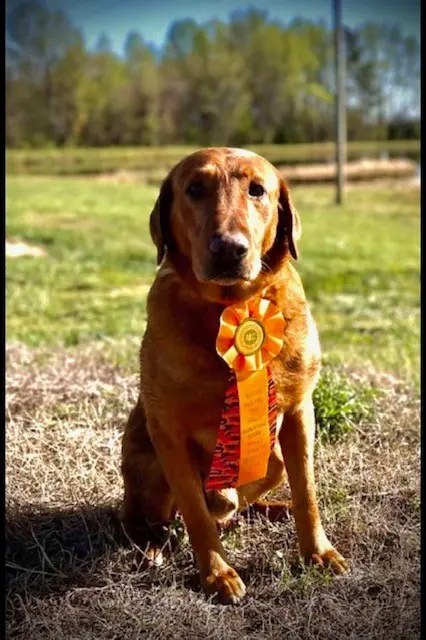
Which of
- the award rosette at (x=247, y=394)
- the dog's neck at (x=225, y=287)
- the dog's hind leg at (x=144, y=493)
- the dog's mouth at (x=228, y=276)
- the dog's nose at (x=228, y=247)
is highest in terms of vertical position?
the dog's nose at (x=228, y=247)

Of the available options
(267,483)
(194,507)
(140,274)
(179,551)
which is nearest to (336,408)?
(267,483)

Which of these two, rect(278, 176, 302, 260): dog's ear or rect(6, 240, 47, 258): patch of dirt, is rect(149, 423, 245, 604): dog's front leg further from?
rect(6, 240, 47, 258): patch of dirt

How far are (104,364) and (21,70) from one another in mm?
7576

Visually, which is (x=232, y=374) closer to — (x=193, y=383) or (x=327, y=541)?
(x=193, y=383)

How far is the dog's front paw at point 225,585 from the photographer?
2830 mm

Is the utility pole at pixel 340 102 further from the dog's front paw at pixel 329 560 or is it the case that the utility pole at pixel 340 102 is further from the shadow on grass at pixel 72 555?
the dog's front paw at pixel 329 560

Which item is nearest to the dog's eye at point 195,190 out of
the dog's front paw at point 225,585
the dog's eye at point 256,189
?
the dog's eye at point 256,189

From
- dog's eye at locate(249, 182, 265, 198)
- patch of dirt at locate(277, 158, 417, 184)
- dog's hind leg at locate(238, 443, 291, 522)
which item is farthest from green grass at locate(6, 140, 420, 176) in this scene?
dog's eye at locate(249, 182, 265, 198)

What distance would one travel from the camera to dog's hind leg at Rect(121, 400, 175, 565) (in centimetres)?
315

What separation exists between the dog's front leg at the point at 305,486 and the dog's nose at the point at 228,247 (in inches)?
28.0

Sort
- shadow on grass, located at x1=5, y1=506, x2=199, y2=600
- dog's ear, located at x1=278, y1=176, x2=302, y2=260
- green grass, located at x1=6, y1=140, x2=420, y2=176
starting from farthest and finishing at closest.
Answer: green grass, located at x1=6, y1=140, x2=420, y2=176 < shadow on grass, located at x1=5, y1=506, x2=199, y2=600 < dog's ear, located at x1=278, y1=176, x2=302, y2=260

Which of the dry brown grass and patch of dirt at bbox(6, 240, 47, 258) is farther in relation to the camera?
patch of dirt at bbox(6, 240, 47, 258)

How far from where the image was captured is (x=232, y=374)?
9.26 feet

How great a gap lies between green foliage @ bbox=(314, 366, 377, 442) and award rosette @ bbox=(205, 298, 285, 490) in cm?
112
